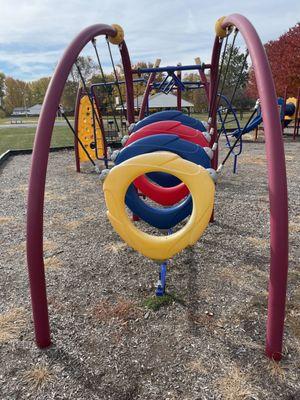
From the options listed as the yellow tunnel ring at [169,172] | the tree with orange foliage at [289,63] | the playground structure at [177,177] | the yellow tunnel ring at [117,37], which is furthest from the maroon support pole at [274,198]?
the tree with orange foliage at [289,63]

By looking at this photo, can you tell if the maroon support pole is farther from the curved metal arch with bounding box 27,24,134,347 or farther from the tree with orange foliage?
the tree with orange foliage

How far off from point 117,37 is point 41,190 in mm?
2338

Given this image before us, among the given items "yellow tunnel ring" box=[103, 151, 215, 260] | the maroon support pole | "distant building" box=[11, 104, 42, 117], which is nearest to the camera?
the maroon support pole

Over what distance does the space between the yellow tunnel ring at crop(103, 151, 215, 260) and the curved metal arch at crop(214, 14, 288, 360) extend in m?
0.46

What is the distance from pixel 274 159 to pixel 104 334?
182 cm

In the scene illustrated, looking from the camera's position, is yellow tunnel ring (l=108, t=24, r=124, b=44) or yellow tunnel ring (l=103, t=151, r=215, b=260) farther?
yellow tunnel ring (l=108, t=24, r=124, b=44)

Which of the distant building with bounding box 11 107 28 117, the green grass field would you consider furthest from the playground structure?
the distant building with bounding box 11 107 28 117

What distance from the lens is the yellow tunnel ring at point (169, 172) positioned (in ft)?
7.88

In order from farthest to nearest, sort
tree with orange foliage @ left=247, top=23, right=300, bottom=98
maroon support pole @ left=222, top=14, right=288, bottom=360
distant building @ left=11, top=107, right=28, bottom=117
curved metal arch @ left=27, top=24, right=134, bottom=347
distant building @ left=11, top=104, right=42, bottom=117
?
distant building @ left=11, top=107, right=28, bottom=117 < distant building @ left=11, top=104, right=42, bottom=117 < tree with orange foliage @ left=247, top=23, right=300, bottom=98 < curved metal arch @ left=27, top=24, right=134, bottom=347 < maroon support pole @ left=222, top=14, right=288, bottom=360

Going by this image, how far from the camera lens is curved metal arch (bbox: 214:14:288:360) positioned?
211cm

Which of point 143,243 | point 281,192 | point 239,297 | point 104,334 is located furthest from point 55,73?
point 239,297

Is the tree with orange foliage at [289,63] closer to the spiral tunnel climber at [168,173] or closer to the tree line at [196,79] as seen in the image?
the tree line at [196,79]

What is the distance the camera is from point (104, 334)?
2.71 metres

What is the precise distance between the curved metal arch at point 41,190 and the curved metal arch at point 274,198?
1.32 m
